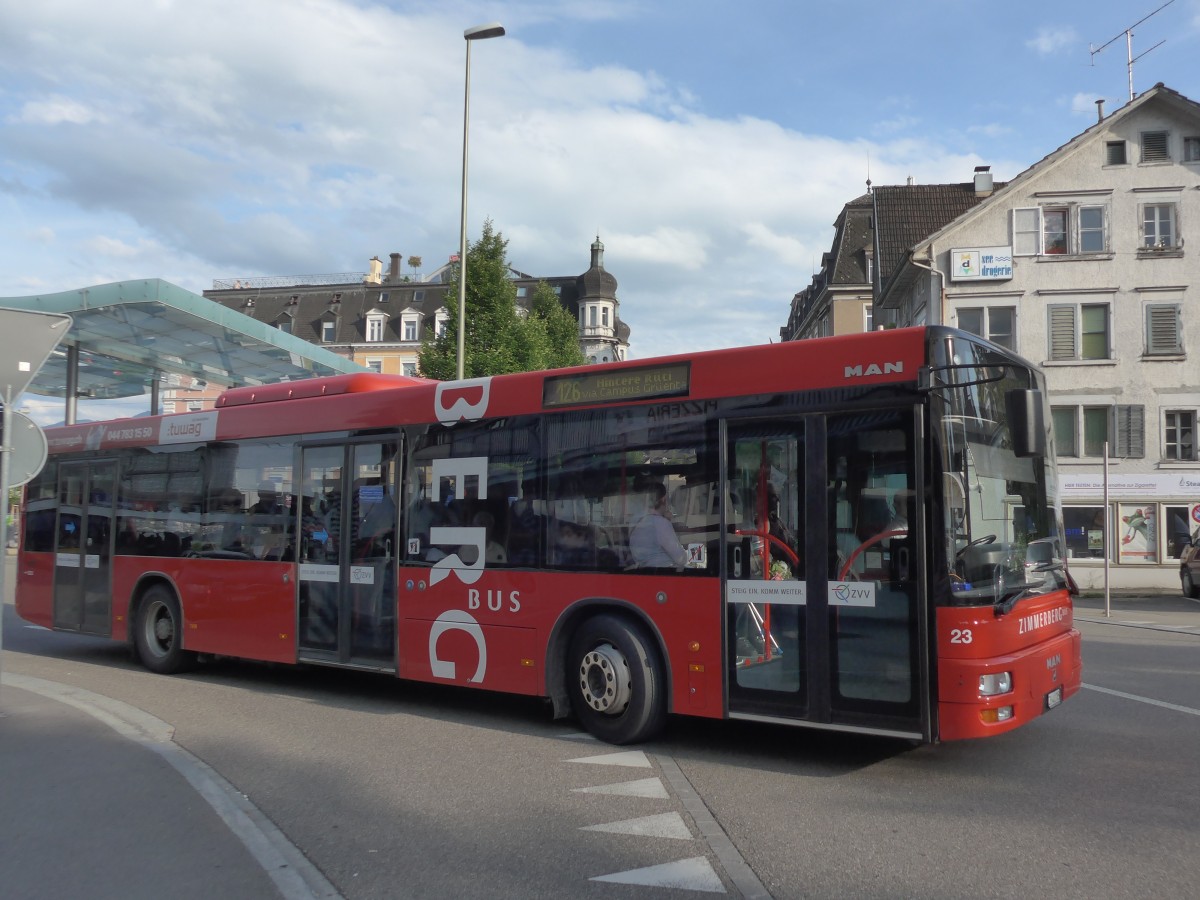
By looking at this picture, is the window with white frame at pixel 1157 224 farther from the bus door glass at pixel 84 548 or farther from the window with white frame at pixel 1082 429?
the bus door glass at pixel 84 548

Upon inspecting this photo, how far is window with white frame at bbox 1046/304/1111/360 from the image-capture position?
105 ft

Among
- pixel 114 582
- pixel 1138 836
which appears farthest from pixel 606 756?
pixel 114 582

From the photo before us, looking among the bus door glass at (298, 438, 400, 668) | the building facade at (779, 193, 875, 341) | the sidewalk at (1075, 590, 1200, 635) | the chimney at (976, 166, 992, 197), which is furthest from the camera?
the building facade at (779, 193, 875, 341)

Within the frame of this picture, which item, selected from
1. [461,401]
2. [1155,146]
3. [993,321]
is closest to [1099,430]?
[993,321]

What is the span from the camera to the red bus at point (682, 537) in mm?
6332

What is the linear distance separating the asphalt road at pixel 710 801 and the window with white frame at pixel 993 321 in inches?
970

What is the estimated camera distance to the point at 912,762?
7059 millimetres

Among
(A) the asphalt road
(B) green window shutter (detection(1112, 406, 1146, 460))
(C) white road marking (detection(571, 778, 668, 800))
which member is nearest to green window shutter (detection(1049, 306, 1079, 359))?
(B) green window shutter (detection(1112, 406, 1146, 460))

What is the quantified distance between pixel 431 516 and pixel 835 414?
3821 mm

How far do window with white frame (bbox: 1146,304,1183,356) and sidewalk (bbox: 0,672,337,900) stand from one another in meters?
31.3

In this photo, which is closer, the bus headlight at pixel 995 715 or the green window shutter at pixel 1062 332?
the bus headlight at pixel 995 715

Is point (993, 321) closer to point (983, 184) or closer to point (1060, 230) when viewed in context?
point (1060, 230)

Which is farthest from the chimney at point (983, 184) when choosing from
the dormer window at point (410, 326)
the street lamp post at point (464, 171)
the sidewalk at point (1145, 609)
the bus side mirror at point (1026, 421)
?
the dormer window at point (410, 326)

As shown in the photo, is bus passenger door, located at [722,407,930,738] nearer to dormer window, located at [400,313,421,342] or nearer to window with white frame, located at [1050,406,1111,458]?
window with white frame, located at [1050,406,1111,458]
